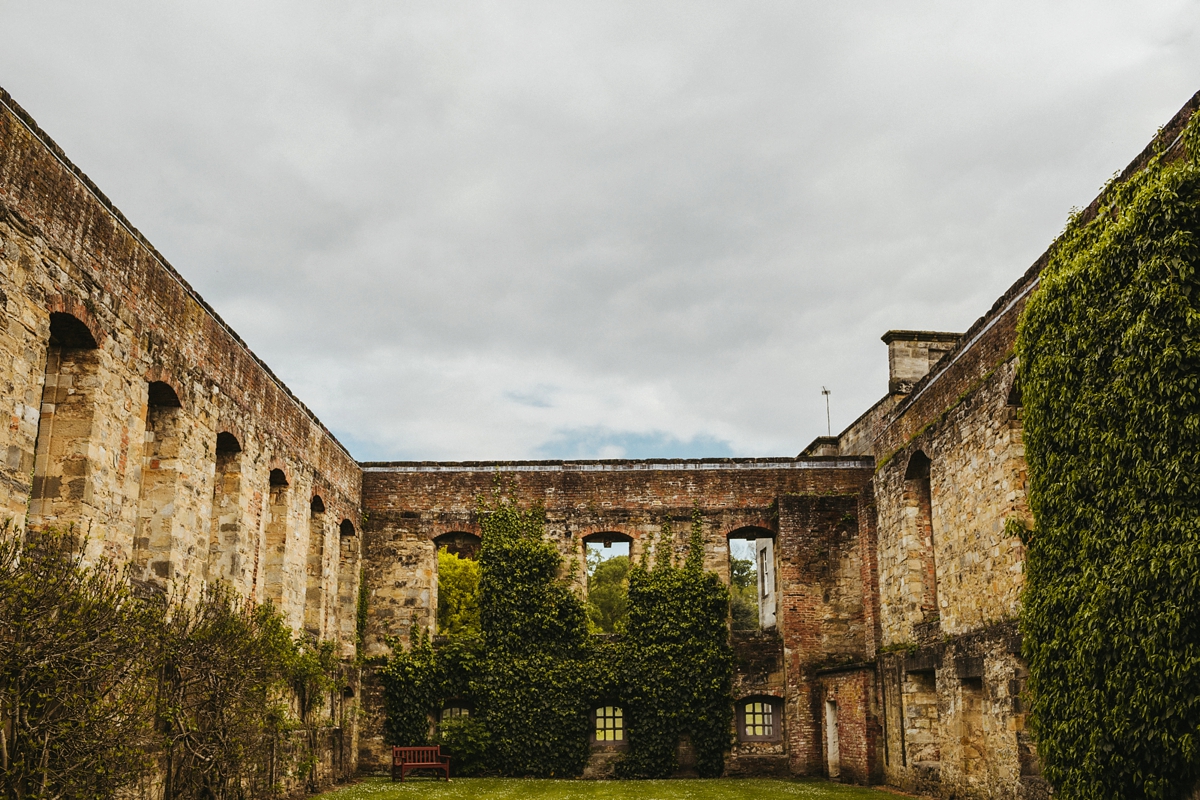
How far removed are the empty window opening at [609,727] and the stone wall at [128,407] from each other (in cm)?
644

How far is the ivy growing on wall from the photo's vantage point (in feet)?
57.9

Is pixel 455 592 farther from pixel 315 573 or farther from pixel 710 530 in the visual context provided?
pixel 315 573

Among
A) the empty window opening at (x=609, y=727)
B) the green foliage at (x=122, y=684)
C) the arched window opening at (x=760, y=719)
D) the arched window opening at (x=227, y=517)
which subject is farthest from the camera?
the arched window opening at (x=760, y=719)

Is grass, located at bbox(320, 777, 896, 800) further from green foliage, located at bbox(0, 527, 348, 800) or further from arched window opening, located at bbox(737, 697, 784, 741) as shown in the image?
green foliage, located at bbox(0, 527, 348, 800)

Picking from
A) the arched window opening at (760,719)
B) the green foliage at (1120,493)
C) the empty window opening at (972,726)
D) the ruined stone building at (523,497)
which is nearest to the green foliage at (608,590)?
the ruined stone building at (523,497)

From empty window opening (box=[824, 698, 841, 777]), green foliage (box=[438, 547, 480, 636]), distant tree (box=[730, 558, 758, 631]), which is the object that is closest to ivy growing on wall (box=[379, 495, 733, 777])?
empty window opening (box=[824, 698, 841, 777])

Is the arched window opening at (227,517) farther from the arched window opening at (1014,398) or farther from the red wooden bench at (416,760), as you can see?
the arched window opening at (1014,398)

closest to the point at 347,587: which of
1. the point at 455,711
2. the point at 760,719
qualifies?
the point at 455,711

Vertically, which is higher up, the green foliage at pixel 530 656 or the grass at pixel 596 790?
the green foliage at pixel 530 656

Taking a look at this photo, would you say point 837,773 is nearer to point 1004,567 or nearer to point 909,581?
point 909,581

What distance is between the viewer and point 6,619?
285 inches

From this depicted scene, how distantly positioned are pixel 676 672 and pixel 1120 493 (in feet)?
34.7

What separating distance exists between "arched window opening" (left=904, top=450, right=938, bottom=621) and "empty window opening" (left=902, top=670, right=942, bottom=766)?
1006 mm

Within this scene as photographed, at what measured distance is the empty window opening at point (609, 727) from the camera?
18.3m
